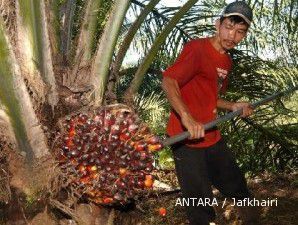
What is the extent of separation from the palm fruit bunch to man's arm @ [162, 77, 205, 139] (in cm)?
20

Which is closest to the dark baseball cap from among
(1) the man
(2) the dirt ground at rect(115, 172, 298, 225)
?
(1) the man

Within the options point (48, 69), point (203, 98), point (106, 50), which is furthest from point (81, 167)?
point (203, 98)

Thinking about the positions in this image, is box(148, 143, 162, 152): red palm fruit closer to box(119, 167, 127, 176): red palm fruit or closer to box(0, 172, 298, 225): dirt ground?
box(119, 167, 127, 176): red palm fruit

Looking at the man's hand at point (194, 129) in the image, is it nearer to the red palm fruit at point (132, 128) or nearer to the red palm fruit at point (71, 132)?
the red palm fruit at point (132, 128)

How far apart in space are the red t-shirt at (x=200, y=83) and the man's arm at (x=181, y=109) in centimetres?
8

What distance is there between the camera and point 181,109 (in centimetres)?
215

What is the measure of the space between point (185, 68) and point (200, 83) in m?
0.20

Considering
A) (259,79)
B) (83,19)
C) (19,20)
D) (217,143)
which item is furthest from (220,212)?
(19,20)

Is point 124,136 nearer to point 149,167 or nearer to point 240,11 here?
point 149,167

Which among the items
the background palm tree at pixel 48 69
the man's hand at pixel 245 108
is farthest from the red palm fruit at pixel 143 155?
the man's hand at pixel 245 108

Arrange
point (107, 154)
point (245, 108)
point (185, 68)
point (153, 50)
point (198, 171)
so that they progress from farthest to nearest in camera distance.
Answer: point (245, 108) → point (153, 50) → point (198, 171) → point (185, 68) → point (107, 154)

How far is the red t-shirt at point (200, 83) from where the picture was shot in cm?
233

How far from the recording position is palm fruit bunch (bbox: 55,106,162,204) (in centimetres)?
187

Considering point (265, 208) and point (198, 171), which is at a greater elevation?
point (198, 171)
